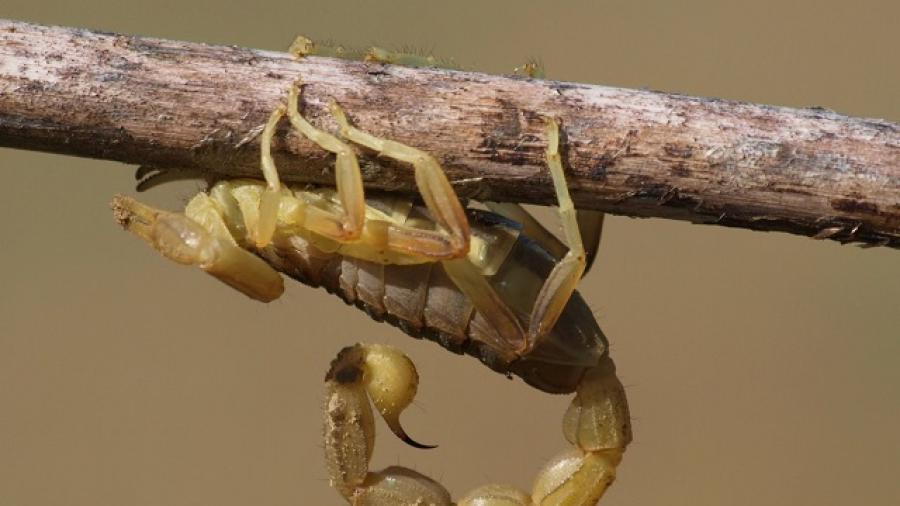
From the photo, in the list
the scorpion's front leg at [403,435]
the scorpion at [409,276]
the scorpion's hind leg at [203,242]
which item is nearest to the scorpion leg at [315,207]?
the scorpion at [409,276]

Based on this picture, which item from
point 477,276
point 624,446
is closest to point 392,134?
point 477,276

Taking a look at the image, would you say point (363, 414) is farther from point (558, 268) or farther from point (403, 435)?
point (558, 268)

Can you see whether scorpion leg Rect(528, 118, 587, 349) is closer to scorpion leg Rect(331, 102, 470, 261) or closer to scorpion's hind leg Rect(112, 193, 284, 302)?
scorpion leg Rect(331, 102, 470, 261)

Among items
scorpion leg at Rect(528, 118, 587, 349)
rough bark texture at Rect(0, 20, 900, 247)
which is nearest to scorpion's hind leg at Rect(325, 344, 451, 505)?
scorpion leg at Rect(528, 118, 587, 349)

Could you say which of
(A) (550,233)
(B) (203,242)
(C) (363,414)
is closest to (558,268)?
(A) (550,233)

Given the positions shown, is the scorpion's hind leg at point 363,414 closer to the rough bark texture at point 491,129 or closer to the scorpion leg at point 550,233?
the scorpion leg at point 550,233

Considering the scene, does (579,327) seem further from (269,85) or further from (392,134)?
(269,85)

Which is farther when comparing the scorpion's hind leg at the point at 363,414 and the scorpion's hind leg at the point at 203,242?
the scorpion's hind leg at the point at 363,414
